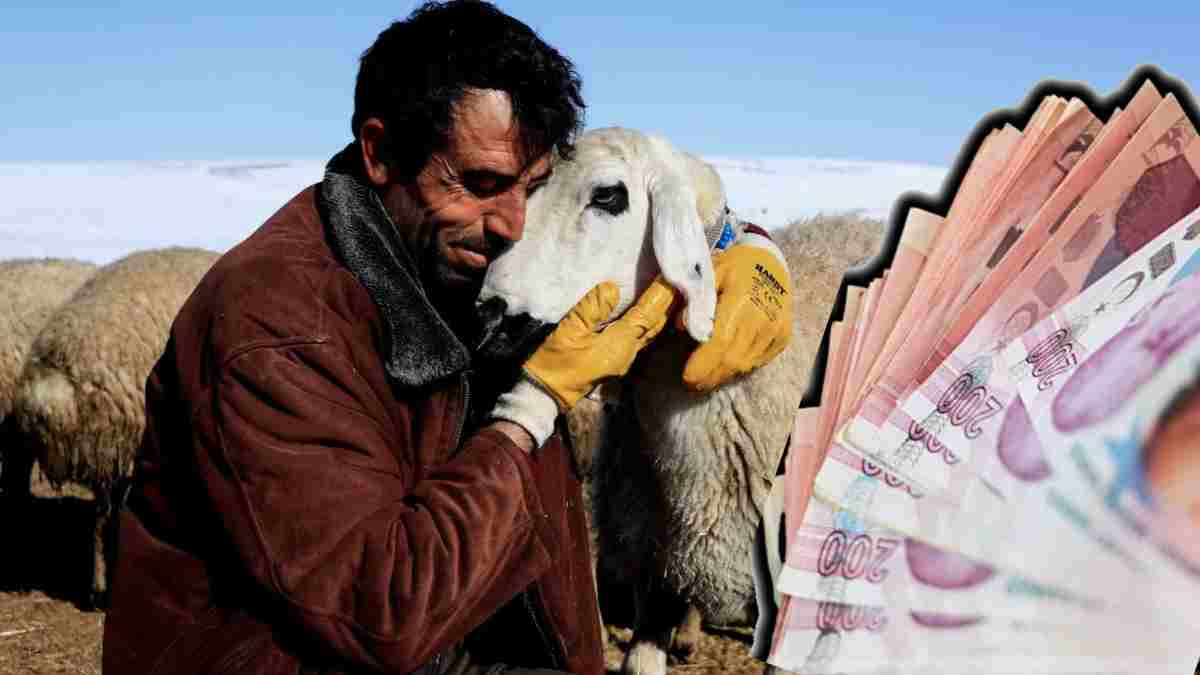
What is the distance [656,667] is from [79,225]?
31.6ft

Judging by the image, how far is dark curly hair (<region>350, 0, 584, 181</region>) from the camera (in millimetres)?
1796

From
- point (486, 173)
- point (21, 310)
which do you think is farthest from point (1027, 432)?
point (21, 310)

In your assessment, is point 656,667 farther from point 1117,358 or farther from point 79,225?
point 79,225

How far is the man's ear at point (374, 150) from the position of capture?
1.86 metres

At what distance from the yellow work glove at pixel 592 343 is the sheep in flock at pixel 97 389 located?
165 inches

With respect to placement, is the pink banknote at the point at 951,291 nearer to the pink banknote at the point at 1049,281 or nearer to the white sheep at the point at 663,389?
the pink banknote at the point at 1049,281

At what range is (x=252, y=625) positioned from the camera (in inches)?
68.8

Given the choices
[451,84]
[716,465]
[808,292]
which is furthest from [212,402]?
[808,292]

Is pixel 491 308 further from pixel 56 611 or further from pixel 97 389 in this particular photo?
pixel 56 611

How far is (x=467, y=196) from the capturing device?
1894 mm

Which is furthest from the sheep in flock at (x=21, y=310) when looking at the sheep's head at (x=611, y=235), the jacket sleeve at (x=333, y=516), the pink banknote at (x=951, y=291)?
the pink banknote at (x=951, y=291)

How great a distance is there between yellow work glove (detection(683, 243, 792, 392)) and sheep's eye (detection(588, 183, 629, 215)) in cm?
24

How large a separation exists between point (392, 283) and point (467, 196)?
0.19 metres

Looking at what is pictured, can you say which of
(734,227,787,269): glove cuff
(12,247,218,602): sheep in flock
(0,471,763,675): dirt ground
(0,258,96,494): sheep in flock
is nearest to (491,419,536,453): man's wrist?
(734,227,787,269): glove cuff
